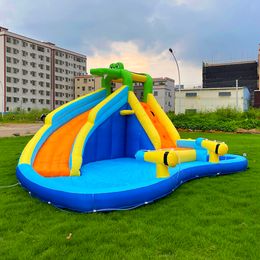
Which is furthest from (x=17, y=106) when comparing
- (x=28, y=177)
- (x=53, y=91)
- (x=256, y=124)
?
(x=28, y=177)

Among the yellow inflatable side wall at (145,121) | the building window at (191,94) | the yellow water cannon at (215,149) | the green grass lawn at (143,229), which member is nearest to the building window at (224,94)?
the building window at (191,94)

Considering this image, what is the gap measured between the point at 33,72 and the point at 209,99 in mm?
37324

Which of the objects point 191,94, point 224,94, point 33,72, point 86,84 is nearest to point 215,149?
point 224,94

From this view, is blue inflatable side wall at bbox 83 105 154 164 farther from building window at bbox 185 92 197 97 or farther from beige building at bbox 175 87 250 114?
building window at bbox 185 92 197 97

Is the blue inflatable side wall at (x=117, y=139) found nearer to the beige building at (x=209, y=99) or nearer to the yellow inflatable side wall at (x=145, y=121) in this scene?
the yellow inflatable side wall at (x=145, y=121)

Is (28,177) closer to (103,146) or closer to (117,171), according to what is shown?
(117,171)

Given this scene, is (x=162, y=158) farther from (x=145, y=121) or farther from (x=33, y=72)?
(x=33, y=72)

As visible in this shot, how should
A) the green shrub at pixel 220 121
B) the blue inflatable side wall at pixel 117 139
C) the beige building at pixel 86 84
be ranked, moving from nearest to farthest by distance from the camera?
1. the blue inflatable side wall at pixel 117 139
2. the green shrub at pixel 220 121
3. the beige building at pixel 86 84

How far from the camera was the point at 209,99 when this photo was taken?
3803 cm

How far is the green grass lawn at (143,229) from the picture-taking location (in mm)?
3531

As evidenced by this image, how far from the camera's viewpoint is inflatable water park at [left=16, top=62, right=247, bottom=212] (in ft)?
16.5

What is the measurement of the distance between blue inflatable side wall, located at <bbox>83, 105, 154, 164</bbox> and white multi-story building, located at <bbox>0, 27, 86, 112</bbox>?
4949cm

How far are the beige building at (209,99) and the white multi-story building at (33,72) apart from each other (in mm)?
32224

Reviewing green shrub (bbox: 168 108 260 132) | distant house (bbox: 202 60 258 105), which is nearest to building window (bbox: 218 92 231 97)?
green shrub (bbox: 168 108 260 132)
